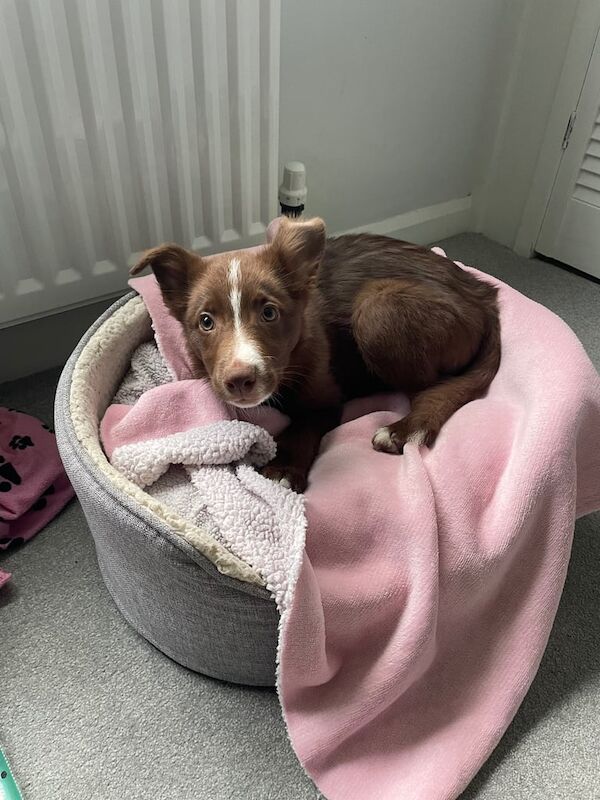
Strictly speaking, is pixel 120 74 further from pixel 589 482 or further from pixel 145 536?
pixel 589 482

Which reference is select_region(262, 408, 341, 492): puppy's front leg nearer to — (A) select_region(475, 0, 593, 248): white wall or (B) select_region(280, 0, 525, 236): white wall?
(B) select_region(280, 0, 525, 236): white wall

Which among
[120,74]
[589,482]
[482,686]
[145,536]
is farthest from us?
[120,74]

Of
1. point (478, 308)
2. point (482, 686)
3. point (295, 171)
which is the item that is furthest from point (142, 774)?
point (295, 171)

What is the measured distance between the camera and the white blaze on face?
1.22 m

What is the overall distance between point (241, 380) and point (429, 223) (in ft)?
6.36

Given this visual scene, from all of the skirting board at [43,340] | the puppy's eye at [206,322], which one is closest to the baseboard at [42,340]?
the skirting board at [43,340]

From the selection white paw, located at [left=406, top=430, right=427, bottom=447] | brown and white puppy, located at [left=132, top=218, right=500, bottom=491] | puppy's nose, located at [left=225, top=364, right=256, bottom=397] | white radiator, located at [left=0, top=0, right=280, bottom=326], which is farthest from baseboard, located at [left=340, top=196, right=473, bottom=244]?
puppy's nose, located at [left=225, top=364, right=256, bottom=397]

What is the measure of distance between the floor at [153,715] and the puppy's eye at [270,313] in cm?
70

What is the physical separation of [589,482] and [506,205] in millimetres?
1755

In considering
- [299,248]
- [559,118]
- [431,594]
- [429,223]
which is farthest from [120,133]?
[559,118]

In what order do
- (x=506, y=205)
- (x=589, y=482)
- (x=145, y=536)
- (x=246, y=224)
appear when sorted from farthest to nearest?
(x=506, y=205), (x=246, y=224), (x=589, y=482), (x=145, y=536)

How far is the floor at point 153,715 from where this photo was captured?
46.8 inches

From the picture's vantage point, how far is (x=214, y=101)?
5.81ft

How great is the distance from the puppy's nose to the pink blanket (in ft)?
0.78
